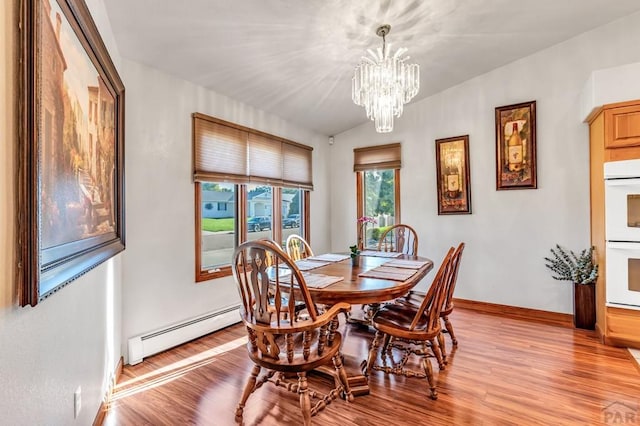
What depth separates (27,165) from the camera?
2.94ft

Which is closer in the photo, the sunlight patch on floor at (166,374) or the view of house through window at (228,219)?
the sunlight patch on floor at (166,374)

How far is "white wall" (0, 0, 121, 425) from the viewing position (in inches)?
33.1

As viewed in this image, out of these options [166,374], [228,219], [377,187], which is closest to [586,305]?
[377,187]

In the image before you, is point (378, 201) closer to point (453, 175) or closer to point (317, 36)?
point (453, 175)

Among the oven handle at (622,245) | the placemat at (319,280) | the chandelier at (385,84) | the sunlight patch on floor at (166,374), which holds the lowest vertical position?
the sunlight patch on floor at (166,374)

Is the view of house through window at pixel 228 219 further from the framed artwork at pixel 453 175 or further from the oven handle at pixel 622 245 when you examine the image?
the oven handle at pixel 622 245

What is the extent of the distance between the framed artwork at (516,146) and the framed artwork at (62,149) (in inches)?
156

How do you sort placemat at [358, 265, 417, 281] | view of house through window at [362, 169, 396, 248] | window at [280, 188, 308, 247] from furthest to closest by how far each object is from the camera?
view of house through window at [362, 169, 396, 248]
window at [280, 188, 308, 247]
placemat at [358, 265, 417, 281]

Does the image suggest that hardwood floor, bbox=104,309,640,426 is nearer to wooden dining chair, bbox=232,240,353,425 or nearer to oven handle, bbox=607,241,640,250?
wooden dining chair, bbox=232,240,353,425

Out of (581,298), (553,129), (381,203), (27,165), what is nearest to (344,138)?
(381,203)

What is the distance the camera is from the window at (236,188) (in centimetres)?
319

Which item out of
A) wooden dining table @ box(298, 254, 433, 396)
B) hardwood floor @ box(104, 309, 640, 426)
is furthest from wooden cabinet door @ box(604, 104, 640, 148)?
wooden dining table @ box(298, 254, 433, 396)

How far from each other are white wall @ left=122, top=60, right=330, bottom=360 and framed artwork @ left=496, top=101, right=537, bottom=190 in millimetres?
3312

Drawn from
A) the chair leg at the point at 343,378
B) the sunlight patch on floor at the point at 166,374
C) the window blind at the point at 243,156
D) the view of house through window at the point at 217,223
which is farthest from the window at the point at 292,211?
the chair leg at the point at 343,378
